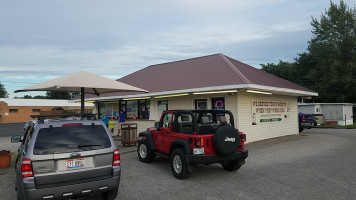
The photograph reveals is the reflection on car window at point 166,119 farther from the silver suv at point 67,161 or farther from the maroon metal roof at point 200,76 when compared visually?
the maroon metal roof at point 200,76

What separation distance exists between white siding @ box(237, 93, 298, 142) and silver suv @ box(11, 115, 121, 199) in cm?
975

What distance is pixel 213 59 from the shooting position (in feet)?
58.6

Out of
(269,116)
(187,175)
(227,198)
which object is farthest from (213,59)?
(227,198)

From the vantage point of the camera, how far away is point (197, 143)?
688cm

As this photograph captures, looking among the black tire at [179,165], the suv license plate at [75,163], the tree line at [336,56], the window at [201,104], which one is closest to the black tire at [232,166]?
the black tire at [179,165]

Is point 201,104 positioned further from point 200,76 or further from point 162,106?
point 162,106

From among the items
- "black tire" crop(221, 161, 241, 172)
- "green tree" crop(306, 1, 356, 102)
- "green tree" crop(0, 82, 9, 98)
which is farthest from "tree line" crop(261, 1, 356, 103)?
"green tree" crop(0, 82, 9, 98)

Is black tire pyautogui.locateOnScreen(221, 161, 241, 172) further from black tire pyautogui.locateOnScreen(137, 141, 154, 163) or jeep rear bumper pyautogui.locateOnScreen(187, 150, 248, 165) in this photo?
black tire pyautogui.locateOnScreen(137, 141, 154, 163)

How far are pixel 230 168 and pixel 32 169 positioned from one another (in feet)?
17.6

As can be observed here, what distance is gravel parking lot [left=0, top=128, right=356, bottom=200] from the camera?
584 cm

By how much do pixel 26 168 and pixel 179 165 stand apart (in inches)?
153

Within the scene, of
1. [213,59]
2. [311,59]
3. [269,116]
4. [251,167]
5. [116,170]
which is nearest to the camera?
[116,170]

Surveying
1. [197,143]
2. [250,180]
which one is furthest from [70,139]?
[250,180]

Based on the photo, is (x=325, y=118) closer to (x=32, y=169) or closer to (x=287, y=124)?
(x=287, y=124)
